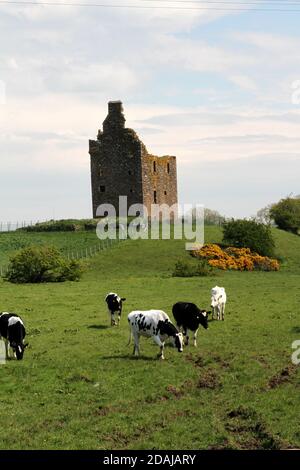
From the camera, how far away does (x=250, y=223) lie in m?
66.2

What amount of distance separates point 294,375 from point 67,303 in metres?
17.7

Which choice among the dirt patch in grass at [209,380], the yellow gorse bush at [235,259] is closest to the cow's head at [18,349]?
the dirt patch in grass at [209,380]

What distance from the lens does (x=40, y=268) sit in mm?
48344

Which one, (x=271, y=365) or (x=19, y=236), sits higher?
(x=19, y=236)

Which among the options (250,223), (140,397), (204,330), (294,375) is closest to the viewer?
(140,397)

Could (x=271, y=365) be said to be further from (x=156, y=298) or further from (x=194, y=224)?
(x=194, y=224)

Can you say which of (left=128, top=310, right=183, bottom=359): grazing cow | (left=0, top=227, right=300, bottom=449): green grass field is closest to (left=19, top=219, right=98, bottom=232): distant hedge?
(left=0, top=227, right=300, bottom=449): green grass field

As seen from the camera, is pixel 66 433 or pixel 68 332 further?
pixel 68 332

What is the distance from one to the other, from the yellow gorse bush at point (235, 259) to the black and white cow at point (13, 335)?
34.0m

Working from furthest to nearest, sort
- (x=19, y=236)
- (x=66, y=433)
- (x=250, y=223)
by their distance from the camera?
(x=19, y=236) → (x=250, y=223) → (x=66, y=433)

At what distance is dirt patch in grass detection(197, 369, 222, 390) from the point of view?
18.1m

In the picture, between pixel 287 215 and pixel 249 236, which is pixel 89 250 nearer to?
pixel 249 236

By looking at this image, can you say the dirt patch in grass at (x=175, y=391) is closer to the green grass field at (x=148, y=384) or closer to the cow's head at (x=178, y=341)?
the green grass field at (x=148, y=384)

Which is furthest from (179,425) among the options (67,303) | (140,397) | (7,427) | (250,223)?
(250,223)
